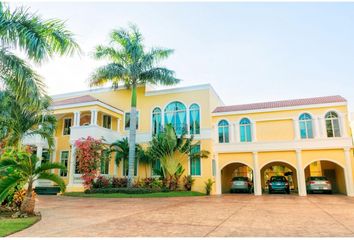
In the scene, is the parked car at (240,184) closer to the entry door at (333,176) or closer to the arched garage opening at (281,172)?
the arched garage opening at (281,172)

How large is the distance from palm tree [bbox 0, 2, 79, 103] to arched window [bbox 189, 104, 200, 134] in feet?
41.8

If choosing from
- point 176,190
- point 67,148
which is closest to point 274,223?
point 176,190

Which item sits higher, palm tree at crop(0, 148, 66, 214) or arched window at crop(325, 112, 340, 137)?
arched window at crop(325, 112, 340, 137)

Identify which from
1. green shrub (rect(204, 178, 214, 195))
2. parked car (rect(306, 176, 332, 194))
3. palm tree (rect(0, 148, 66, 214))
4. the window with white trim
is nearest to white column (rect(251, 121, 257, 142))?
green shrub (rect(204, 178, 214, 195))

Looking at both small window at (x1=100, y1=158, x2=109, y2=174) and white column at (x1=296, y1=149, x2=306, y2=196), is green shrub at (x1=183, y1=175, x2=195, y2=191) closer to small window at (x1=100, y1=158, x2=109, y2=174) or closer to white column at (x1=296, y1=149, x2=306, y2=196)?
small window at (x1=100, y1=158, x2=109, y2=174)

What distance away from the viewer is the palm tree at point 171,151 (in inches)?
727

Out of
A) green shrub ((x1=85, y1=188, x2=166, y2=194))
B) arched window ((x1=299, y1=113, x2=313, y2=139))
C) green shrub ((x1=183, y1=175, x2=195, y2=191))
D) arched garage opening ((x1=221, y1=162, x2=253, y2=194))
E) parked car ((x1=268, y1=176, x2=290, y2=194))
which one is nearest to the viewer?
green shrub ((x1=85, y1=188, x2=166, y2=194))

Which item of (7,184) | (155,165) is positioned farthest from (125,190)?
(7,184)

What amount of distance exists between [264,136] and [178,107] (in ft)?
22.7

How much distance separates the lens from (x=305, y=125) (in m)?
18.8

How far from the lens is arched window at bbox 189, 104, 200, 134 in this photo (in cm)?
2053

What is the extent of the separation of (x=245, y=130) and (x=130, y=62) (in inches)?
386

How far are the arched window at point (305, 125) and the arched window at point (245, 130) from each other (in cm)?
354

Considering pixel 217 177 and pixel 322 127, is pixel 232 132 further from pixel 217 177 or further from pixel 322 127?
pixel 322 127
